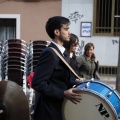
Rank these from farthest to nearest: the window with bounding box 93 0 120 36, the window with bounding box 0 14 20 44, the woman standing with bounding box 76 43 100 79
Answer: the window with bounding box 0 14 20 44 → the window with bounding box 93 0 120 36 → the woman standing with bounding box 76 43 100 79

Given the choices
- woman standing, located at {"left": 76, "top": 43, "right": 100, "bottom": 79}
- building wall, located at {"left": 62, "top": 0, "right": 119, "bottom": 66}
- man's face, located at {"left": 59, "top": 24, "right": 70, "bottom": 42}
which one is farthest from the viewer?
building wall, located at {"left": 62, "top": 0, "right": 119, "bottom": 66}

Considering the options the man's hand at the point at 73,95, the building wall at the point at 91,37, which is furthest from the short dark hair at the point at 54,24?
the building wall at the point at 91,37

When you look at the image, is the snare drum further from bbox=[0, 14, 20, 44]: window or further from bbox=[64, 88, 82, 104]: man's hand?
bbox=[0, 14, 20, 44]: window

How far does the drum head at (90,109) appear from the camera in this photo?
332 centimetres

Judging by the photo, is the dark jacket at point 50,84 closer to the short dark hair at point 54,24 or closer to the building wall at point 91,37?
the short dark hair at point 54,24

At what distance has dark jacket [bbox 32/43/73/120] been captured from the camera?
10.6 ft

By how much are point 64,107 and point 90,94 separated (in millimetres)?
226

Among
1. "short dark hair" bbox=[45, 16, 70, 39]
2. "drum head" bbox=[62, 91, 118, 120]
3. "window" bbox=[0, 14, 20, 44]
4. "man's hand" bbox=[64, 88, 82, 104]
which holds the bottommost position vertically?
"drum head" bbox=[62, 91, 118, 120]

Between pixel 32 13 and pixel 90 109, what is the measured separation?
10592 millimetres

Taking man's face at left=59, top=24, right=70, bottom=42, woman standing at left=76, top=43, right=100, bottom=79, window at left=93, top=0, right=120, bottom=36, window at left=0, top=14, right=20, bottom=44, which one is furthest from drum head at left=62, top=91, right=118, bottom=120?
window at left=0, top=14, right=20, bottom=44

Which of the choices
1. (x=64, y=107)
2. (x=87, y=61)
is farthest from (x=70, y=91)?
(x=87, y=61)

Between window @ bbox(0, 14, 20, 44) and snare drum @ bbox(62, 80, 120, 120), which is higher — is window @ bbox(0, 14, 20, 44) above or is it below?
above

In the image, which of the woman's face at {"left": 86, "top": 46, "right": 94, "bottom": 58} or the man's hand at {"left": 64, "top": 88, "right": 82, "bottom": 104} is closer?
the man's hand at {"left": 64, "top": 88, "right": 82, "bottom": 104}

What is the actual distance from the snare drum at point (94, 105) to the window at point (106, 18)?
10.2m
